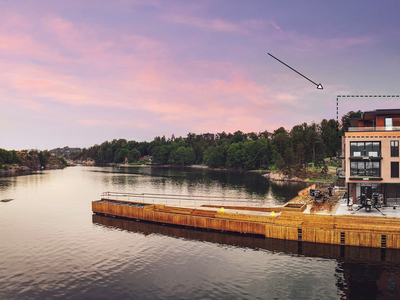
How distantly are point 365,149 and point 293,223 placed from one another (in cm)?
1735

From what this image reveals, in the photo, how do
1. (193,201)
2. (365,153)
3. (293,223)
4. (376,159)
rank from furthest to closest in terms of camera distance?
(193,201) < (365,153) < (376,159) < (293,223)

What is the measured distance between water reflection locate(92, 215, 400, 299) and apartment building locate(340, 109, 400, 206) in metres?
13.4

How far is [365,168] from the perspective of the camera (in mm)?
47531

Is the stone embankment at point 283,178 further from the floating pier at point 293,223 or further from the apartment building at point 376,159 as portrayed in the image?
the apartment building at point 376,159

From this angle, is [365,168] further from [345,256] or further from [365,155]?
[345,256]

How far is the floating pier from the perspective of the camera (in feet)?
122

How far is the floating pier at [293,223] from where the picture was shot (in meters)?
37.2

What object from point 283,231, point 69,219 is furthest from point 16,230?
point 283,231

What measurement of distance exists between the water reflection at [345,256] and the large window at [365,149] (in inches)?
644

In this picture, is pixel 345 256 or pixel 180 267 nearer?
pixel 180 267

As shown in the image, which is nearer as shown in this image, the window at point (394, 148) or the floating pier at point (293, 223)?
the floating pier at point (293, 223)

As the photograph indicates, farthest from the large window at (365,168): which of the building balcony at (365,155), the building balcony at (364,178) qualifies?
the building balcony at (365,155)

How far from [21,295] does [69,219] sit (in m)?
32.4

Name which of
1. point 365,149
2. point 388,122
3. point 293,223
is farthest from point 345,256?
→ point 388,122
